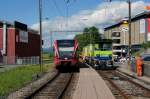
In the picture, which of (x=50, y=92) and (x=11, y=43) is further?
(x=11, y=43)

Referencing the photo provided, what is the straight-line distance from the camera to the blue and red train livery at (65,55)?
4500 cm

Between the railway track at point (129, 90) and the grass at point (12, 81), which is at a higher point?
the grass at point (12, 81)

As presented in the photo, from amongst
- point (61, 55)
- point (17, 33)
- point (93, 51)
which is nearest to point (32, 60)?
point (17, 33)

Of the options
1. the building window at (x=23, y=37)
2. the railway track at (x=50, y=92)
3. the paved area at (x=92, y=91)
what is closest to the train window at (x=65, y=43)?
the railway track at (x=50, y=92)

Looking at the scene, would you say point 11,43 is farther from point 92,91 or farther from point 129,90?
point 92,91

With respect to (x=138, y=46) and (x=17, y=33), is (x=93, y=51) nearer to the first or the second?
(x=17, y=33)

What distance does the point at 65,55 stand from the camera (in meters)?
45.5

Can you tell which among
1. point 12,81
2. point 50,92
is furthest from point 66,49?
point 50,92

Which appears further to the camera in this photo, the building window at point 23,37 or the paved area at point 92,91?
the building window at point 23,37

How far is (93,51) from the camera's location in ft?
182

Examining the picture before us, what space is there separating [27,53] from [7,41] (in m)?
13.3

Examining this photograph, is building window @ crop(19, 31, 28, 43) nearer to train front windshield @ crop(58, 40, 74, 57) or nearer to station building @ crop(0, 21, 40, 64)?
station building @ crop(0, 21, 40, 64)

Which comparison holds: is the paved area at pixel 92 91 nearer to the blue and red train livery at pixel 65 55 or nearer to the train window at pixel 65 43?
the blue and red train livery at pixel 65 55

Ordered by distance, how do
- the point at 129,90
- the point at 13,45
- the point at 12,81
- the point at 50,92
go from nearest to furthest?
the point at 50,92 → the point at 129,90 → the point at 12,81 → the point at 13,45
